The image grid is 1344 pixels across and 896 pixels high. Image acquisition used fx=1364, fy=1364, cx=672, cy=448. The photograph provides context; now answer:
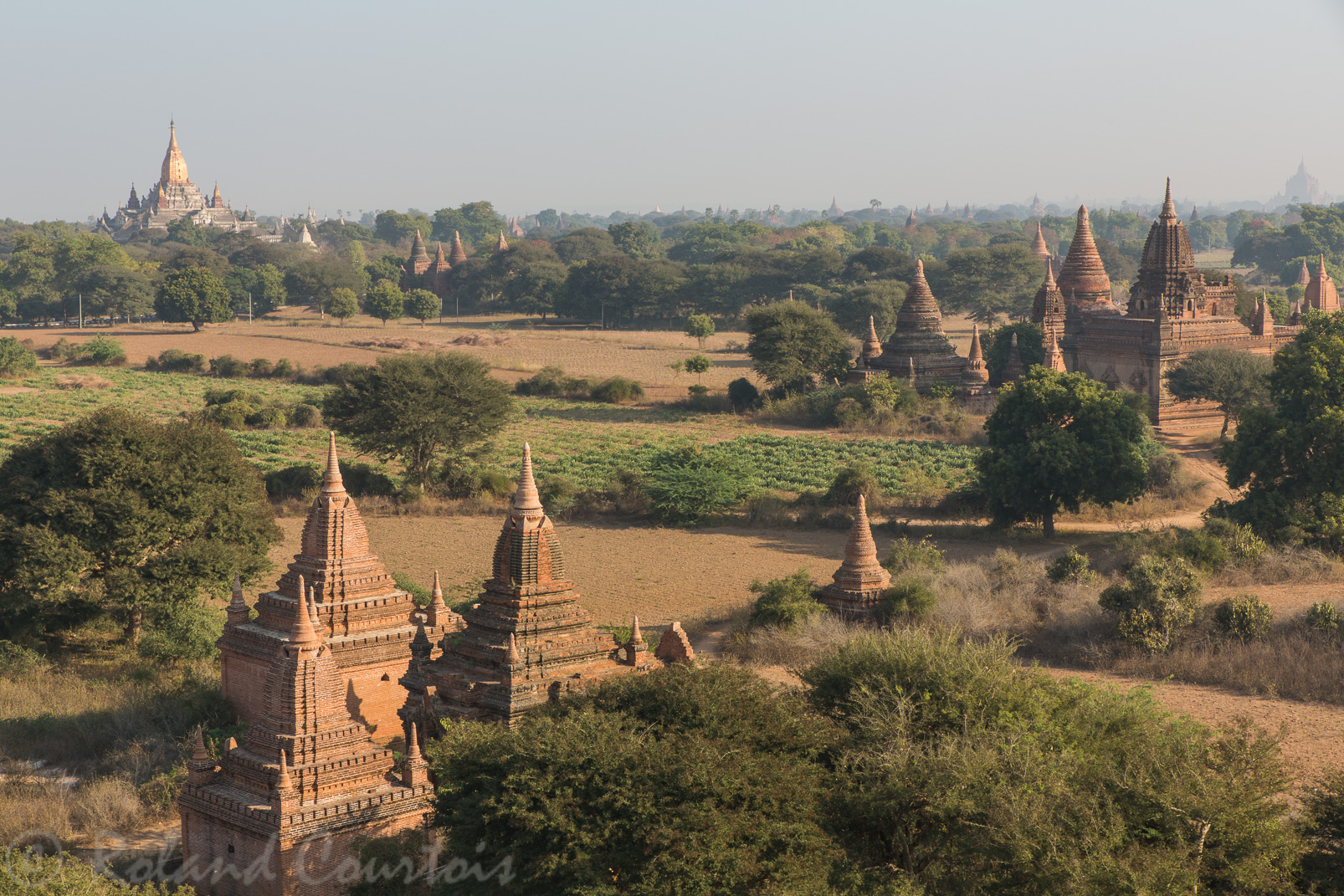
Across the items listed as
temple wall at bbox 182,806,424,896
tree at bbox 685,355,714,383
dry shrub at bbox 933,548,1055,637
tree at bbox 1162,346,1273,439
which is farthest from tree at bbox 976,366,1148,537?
tree at bbox 685,355,714,383

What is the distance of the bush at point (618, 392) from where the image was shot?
69312 millimetres

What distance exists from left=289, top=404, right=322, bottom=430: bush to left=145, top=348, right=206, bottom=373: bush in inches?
992

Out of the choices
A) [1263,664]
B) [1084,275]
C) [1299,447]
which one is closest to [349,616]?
[1263,664]

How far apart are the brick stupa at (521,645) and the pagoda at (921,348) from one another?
43.7 metres

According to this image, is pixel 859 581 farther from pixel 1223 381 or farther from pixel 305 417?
pixel 305 417

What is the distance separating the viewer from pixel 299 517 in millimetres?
41125

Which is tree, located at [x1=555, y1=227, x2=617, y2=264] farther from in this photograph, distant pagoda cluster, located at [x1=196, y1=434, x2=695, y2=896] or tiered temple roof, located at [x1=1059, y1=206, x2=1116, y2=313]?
distant pagoda cluster, located at [x1=196, y1=434, x2=695, y2=896]

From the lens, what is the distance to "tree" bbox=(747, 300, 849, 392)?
65.0 m

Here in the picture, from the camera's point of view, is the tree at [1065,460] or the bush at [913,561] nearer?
the bush at [913,561]

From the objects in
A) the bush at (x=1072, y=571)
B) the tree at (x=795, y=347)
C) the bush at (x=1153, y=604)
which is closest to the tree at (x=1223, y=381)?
the tree at (x=795, y=347)

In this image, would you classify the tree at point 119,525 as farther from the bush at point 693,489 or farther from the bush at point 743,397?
the bush at point 743,397

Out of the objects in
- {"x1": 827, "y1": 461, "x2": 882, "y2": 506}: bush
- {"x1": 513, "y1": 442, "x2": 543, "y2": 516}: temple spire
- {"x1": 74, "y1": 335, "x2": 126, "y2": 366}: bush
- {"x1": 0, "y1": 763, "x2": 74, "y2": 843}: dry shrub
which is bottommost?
{"x1": 0, "y1": 763, "x2": 74, "y2": 843}: dry shrub

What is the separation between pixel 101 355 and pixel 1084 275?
2281 inches

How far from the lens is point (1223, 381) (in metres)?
53.1
